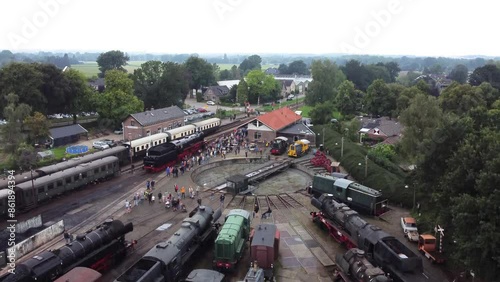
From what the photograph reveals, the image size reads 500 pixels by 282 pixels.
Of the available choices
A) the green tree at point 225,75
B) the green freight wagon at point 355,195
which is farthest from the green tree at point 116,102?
the green tree at point 225,75

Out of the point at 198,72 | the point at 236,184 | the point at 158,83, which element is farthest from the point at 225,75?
the point at 236,184

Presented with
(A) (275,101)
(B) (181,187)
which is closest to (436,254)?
(B) (181,187)

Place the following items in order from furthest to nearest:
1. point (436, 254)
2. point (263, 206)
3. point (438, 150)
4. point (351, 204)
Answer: point (263, 206) → point (351, 204) → point (438, 150) → point (436, 254)

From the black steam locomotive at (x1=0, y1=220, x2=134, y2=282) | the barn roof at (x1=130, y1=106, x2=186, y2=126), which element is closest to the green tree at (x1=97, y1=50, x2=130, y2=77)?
the barn roof at (x1=130, y1=106, x2=186, y2=126)

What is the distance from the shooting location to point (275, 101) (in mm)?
110312

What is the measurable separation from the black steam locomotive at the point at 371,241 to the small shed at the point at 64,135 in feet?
130

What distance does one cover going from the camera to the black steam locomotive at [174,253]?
18438 mm

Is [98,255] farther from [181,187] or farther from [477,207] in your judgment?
[477,207]

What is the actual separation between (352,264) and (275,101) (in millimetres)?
91124

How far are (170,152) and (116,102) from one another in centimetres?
2397

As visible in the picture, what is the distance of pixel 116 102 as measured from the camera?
209 ft

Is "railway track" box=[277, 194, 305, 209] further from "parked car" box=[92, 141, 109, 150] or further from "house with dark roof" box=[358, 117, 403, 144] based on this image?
"parked car" box=[92, 141, 109, 150]

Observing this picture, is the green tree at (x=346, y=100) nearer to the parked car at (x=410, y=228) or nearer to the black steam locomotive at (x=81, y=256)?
the parked car at (x=410, y=228)

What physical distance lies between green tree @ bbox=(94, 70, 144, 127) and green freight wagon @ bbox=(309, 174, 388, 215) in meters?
39.3
